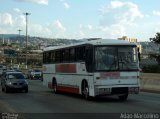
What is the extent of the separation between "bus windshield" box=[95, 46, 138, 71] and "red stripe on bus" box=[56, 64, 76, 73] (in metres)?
3.35

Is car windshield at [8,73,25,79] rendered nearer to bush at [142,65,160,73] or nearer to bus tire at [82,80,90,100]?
bus tire at [82,80,90,100]

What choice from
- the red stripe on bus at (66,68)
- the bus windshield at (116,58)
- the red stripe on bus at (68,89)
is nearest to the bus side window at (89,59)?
the bus windshield at (116,58)

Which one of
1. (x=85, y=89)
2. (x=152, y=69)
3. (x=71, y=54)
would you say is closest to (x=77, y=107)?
(x=85, y=89)

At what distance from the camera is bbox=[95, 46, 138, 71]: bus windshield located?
2206 centimetres

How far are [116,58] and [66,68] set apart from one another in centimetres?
555

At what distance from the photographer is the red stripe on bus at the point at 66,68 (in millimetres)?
25531

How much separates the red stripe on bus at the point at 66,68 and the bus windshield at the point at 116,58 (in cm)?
335

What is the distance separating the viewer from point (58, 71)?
95.5ft

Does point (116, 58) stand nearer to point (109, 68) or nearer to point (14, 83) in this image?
point (109, 68)

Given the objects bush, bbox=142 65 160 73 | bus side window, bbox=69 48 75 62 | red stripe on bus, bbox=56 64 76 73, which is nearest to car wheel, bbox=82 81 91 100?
red stripe on bus, bbox=56 64 76 73

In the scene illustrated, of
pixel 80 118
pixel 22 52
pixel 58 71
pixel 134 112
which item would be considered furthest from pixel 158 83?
pixel 22 52

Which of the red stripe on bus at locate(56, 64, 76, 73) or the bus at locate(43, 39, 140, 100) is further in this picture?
the red stripe on bus at locate(56, 64, 76, 73)

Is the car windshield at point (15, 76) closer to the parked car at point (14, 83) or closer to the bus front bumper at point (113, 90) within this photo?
the parked car at point (14, 83)

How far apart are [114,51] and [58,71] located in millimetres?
7565
